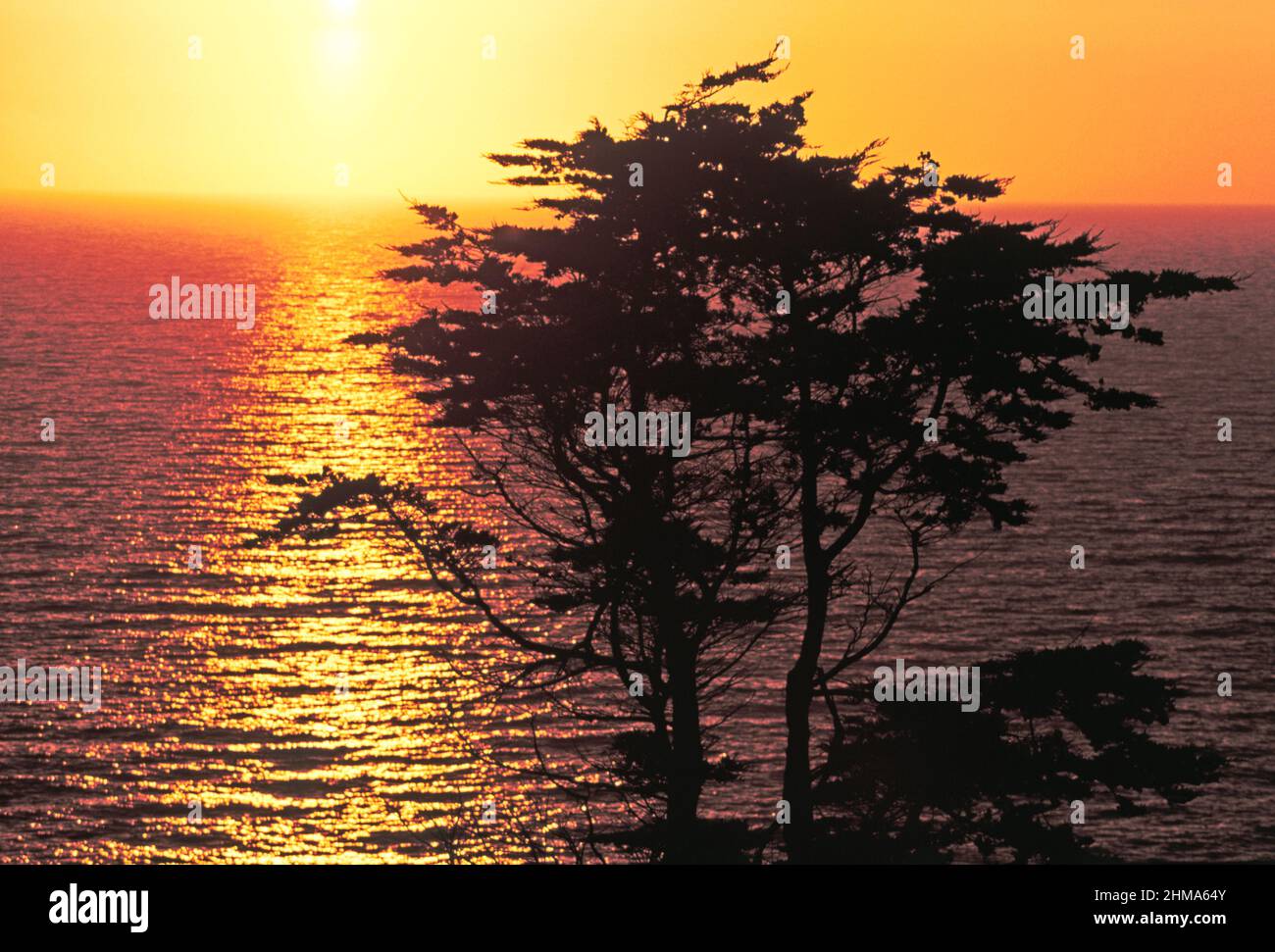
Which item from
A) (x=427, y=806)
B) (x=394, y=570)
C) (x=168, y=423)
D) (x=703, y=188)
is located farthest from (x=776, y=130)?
(x=168, y=423)

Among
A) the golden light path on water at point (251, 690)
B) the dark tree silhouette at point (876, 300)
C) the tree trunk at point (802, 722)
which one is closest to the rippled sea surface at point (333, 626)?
the golden light path on water at point (251, 690)

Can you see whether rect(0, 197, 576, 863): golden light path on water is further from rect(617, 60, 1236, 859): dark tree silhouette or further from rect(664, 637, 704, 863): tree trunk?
rect(617, 60, 1236, 859): dark tree silhouette

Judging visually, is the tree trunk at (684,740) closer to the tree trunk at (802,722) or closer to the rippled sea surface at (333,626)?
the tree trunk at (802,722)

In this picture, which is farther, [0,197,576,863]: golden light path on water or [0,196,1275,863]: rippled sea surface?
[0,196,1275,863]: rippled sea surface

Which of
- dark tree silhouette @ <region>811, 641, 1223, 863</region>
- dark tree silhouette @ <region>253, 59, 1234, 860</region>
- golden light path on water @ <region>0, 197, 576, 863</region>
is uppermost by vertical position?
dark tree silhouette @ <region>253, 59, 1234, 860</region>

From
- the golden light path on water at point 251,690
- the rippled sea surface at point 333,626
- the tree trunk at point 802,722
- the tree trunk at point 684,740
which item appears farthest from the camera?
the rippled sea surface at point 333,626

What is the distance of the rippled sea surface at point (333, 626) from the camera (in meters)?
60.7

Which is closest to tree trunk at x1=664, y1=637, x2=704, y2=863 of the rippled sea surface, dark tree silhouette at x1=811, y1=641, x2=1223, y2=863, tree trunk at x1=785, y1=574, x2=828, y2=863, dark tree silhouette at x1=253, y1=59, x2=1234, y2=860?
dark tree silhouette at x1=253, y1=59, x2=1234, y2=860

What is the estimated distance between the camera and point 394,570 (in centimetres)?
9356

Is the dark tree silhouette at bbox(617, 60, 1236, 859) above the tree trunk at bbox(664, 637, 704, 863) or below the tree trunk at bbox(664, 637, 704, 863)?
above

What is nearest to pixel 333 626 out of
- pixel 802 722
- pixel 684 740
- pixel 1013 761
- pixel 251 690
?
pixel 251 690

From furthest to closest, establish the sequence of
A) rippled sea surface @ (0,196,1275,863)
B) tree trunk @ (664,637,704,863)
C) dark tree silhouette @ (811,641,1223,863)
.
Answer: rippled sea surface @ (0,196,1275,863), tree trunk @ (664,637,704,863), dark tree silhouette @ (811,641,1223,863)

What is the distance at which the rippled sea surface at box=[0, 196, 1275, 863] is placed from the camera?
60.7m
